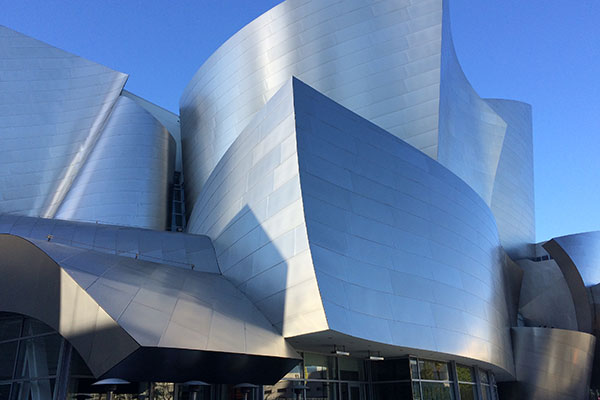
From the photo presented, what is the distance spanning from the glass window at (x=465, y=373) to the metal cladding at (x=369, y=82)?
31.7 feet

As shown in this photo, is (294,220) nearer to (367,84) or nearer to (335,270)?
(335,270)

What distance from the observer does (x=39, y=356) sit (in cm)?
1389

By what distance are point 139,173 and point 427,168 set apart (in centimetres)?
1798

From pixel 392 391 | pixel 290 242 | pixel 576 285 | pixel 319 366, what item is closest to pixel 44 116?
pixel 290 242

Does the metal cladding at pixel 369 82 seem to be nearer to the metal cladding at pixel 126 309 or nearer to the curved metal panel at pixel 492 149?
the curved metal panel at pixel 492 149

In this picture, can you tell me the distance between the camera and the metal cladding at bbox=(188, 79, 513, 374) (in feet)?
45.2

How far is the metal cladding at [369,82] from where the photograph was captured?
Answer: 83.3 feet

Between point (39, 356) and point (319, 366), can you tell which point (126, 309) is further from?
point (319, 366)

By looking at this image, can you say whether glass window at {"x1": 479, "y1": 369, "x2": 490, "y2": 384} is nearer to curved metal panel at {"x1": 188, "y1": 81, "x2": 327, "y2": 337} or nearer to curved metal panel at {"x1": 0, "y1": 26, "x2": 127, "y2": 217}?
curved metal panel at {"x1": 188, "y1": 81, "x2": 327, "y2": 337}

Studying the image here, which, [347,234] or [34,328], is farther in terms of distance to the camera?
[347,234]

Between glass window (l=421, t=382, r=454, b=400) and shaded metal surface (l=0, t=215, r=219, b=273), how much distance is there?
8570 mm

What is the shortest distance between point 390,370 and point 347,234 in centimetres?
623

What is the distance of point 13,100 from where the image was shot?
30438mm

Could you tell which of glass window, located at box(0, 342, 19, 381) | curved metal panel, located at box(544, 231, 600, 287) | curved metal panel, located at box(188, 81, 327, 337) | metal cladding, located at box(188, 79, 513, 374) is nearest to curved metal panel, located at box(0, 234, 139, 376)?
glass window, located at box(0, 342, 19, 381)
